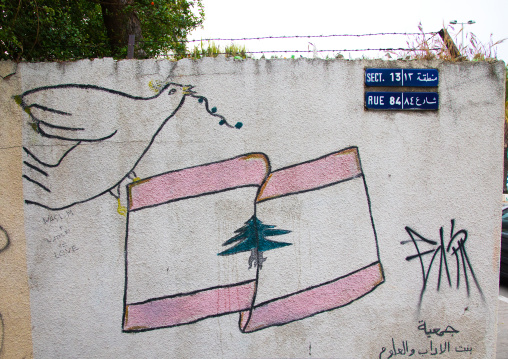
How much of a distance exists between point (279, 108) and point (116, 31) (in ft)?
10.6

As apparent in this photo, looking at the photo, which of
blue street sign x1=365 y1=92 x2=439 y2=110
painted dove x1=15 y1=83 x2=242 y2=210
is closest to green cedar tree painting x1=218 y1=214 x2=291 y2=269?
painted dove x1=15 y1=83 x2=242 y2=210

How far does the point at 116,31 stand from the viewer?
5.27m

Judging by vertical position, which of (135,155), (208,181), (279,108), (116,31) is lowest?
(208,181)

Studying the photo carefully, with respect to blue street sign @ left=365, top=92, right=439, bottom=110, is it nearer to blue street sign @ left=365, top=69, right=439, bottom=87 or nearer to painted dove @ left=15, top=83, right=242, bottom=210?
blue street sign @ left=365, top=69, right=439, bottom=87

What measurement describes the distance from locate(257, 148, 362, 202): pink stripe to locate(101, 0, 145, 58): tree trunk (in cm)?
308

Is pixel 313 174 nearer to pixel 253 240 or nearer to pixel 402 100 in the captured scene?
pixel 253 240

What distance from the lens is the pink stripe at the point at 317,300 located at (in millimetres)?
3266

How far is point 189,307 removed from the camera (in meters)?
3.25

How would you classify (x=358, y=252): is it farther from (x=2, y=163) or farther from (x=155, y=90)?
(x=2, y=163)

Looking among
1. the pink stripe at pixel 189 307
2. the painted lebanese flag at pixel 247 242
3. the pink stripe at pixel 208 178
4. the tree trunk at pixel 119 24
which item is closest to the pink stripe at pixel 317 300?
the painted lebanese flag at pixel 247 242

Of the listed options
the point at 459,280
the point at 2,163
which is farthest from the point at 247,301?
the point at 2,163

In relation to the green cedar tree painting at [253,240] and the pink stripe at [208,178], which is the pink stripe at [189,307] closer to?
the green cedar tree painting at [253,240]

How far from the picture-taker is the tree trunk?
5.12 metres

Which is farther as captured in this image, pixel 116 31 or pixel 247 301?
pixel 116 31
